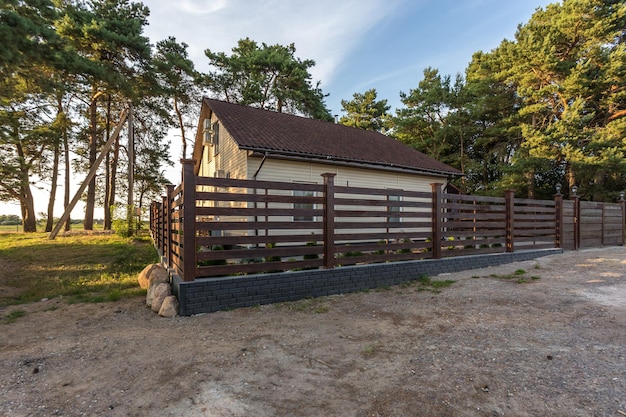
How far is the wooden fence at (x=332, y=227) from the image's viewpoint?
13.9 ft

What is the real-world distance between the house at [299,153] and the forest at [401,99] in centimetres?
372

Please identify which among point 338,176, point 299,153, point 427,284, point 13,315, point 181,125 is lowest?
point 13,315

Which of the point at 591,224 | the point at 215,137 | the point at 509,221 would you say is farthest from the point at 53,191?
the point at 591,224

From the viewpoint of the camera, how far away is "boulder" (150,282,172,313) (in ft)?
14.0

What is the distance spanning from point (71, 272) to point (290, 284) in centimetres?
567

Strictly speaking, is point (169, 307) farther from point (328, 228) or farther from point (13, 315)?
point (328, 228)

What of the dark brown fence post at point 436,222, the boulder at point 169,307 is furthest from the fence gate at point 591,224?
the boulder at point 169,307

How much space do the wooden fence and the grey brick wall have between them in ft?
0.42

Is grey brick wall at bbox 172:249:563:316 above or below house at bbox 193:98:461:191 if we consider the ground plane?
below

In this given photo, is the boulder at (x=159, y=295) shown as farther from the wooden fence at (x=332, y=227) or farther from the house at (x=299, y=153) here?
the house at (x=299, y=153)

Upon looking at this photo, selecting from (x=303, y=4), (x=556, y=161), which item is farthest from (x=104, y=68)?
Answer: (x=556, y=161)

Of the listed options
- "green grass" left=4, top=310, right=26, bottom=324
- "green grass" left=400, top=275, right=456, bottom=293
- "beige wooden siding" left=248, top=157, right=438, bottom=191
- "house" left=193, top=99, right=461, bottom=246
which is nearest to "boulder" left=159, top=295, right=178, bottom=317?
"green grass" left=4, top=310, right=26, bottom=324

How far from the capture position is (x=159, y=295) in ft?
14.3

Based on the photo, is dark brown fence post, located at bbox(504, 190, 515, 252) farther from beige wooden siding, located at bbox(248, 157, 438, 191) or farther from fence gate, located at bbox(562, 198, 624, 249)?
beige wooden siding, located at bbox(248, 157, 438, 191)
